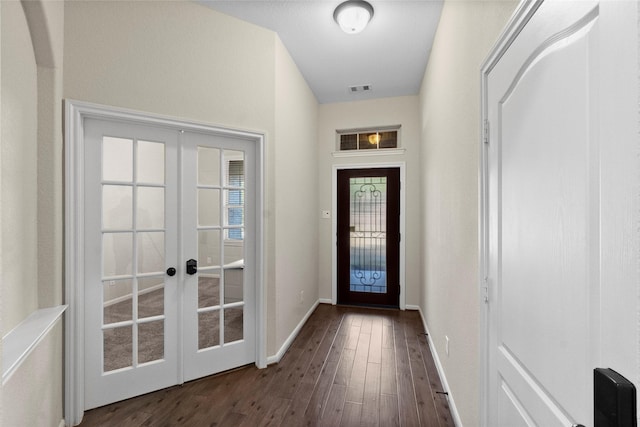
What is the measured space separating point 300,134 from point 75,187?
2.15m

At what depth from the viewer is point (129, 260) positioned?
6.72ft

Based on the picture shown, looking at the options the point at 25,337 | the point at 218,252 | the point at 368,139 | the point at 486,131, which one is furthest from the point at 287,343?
the point at 368,139

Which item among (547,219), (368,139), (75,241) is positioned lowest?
(75,241)

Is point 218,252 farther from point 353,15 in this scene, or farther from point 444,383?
point 353,15

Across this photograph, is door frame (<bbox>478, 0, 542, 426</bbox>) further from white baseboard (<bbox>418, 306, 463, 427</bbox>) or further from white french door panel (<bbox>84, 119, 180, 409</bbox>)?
white french door panel (<bbox>84, 119, 180, 409</bbox>)

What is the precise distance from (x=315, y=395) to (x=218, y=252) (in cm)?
136

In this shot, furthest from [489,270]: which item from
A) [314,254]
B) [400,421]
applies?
[314,254]

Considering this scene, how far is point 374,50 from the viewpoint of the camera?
2.80 metres

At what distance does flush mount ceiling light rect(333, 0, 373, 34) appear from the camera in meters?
2.17

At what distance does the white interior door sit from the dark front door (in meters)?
2.81

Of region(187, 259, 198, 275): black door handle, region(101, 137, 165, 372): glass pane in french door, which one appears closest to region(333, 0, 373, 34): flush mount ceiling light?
region(101, 137, 165, 372): glass pane in french door

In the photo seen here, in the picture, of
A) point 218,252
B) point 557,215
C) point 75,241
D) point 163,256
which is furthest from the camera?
point 218,252

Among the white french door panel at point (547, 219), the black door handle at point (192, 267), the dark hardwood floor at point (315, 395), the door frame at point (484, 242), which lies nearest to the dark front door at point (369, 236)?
the dark hardwood floor at point (315, 395)

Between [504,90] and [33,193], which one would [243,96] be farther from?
[504,90]
